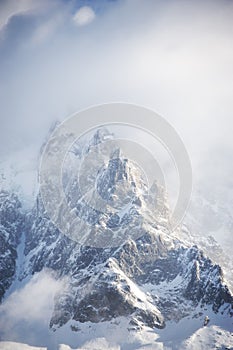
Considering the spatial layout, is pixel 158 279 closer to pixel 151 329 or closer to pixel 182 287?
pixel 182 287

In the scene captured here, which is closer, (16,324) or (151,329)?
(151,329)

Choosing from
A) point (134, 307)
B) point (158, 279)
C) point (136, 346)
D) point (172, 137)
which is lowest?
point (136, 346)

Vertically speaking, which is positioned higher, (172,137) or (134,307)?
(172,137)

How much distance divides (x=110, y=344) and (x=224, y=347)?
44055 mm

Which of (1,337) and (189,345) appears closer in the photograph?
(189,345)

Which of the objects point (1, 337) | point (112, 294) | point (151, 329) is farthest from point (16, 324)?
point (151, 329)

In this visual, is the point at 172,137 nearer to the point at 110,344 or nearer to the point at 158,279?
the point at 158,279

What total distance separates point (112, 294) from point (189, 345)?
36.2 meters

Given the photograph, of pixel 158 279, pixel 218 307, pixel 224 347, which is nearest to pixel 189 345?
pixel 224 347

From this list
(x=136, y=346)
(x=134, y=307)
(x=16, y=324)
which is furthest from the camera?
(x=16, y=324)

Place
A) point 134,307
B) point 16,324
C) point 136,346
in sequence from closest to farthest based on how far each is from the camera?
point 136,346 → point 134,307 → point 16,324

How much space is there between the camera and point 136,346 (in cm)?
16362

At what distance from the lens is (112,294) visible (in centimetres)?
17662

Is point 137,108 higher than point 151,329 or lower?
higher
